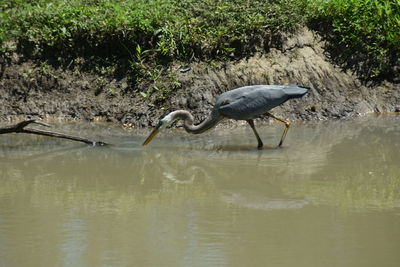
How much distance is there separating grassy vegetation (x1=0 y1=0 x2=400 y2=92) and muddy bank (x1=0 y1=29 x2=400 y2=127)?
21cm

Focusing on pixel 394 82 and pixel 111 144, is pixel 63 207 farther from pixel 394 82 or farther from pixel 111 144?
pixel 394 82

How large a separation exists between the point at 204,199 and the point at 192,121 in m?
2.87

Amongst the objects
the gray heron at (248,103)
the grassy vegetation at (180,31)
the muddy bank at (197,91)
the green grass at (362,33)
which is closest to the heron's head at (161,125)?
the gray heron at (248,103)

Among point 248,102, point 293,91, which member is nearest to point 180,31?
point 248,102

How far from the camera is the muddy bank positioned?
10.5m

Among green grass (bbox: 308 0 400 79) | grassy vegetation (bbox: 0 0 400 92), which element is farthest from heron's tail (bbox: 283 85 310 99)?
green grass (bbox: 308 0 400 79)

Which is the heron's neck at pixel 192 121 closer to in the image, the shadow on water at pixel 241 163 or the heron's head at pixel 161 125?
the heron's head at pixel 161 125

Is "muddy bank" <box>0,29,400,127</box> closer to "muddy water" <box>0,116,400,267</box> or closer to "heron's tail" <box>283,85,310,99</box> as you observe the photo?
"muddy water" <box>0,116,400,267</box>

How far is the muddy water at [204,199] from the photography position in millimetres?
5199

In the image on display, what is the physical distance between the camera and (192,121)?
9.39m

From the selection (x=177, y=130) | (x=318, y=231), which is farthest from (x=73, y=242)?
(x=177, y=130)

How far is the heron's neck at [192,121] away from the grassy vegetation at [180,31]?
4.43 feet

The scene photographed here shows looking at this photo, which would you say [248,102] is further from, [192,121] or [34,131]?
[34,131]

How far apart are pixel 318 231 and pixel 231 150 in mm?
3353
